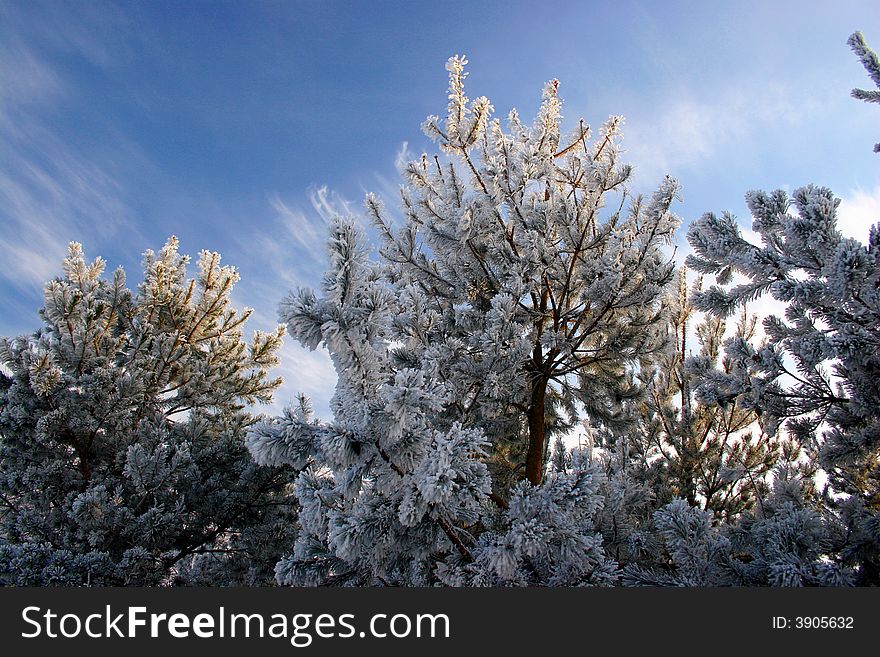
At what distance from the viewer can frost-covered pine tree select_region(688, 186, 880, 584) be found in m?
3.15

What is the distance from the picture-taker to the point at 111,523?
638cm

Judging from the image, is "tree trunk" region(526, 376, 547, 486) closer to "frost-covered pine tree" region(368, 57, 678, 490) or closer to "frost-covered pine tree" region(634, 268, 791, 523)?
"frost-covered pine tree" region(368, 57, 678, 490)

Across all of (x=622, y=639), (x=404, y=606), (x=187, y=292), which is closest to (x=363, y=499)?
(x=404, y=606)

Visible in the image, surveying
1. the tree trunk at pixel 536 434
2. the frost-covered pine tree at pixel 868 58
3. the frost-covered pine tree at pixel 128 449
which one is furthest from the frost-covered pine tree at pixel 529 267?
the frost-covered pine tree at pixel 128 449

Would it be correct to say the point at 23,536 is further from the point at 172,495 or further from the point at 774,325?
the point at 774,325

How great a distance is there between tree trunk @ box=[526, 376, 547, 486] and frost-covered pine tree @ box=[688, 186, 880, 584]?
1.71 m

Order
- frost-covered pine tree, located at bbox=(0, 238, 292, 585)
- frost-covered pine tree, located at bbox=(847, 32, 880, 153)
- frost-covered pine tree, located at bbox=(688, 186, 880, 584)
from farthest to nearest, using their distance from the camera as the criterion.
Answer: frost-covered pine tree, located at bbox=(0, 238, 292, 585) → frost-covered pine tree, located at bbox=(847, 32, 880, 153) → frost-covered pine tree, located at bbox=(688, 186, 880, 584)

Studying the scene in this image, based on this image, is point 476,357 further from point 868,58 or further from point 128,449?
point 128,449

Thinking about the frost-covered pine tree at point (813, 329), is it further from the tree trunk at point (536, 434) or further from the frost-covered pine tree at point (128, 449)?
the frost-covered pine tree at point (128, 449)

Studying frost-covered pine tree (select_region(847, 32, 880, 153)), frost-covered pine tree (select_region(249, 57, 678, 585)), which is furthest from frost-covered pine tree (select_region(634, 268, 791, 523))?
frost-covered pine tree (select_region(847, 32, 880, 153))

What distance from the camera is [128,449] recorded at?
6668mm

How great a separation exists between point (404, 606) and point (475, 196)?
424 cm

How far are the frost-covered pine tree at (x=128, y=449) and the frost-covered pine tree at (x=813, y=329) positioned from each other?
6.02 m

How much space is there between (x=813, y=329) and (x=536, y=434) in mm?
2855
